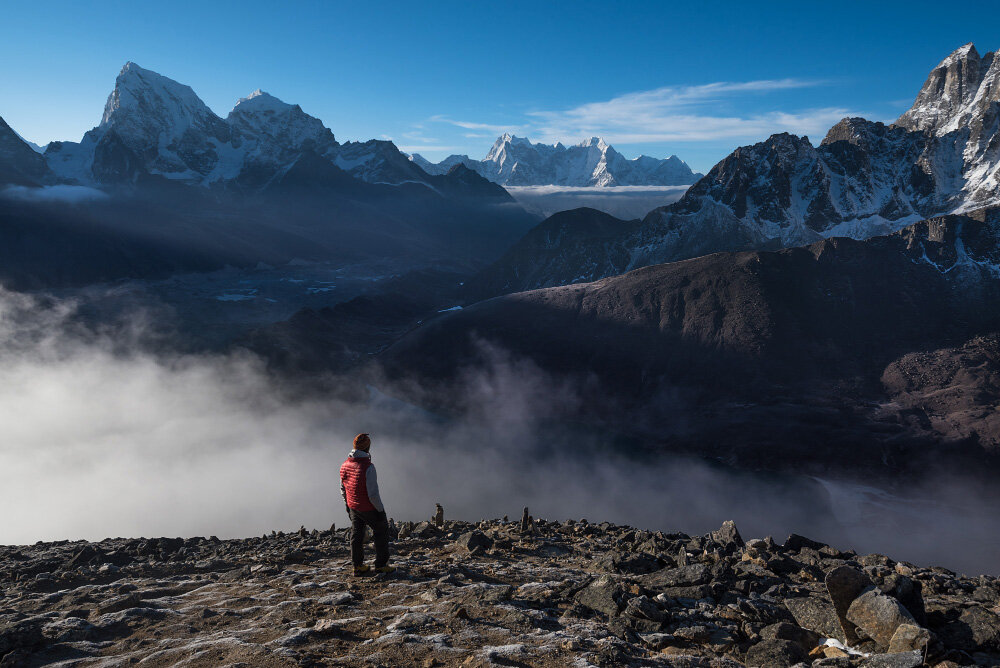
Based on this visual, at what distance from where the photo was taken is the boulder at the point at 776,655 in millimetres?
8352

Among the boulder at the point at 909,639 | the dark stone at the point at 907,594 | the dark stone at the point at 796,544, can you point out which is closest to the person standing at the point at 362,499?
the boulder at the point at 909,639

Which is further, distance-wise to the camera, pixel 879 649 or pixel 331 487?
pixel 331 487

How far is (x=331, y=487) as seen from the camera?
54.1 metres

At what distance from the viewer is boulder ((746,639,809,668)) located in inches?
329

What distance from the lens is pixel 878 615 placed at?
8.22 metres

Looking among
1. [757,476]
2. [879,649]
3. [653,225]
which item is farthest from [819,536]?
[653,225]

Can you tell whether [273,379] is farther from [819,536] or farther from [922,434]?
[922,434]

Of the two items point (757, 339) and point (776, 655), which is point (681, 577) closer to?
point (776, 655)

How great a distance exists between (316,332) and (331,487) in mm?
65668

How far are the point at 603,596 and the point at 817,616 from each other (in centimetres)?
341

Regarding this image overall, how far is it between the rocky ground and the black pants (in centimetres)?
52

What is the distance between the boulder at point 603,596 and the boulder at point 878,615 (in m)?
3.57

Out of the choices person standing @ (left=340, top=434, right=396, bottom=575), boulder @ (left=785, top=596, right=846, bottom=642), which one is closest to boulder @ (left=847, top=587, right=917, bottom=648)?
boulder @ (left=785, top=596, right=846, bottom=642)

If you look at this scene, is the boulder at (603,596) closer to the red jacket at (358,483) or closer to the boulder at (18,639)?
the red jacket at (358,483)
